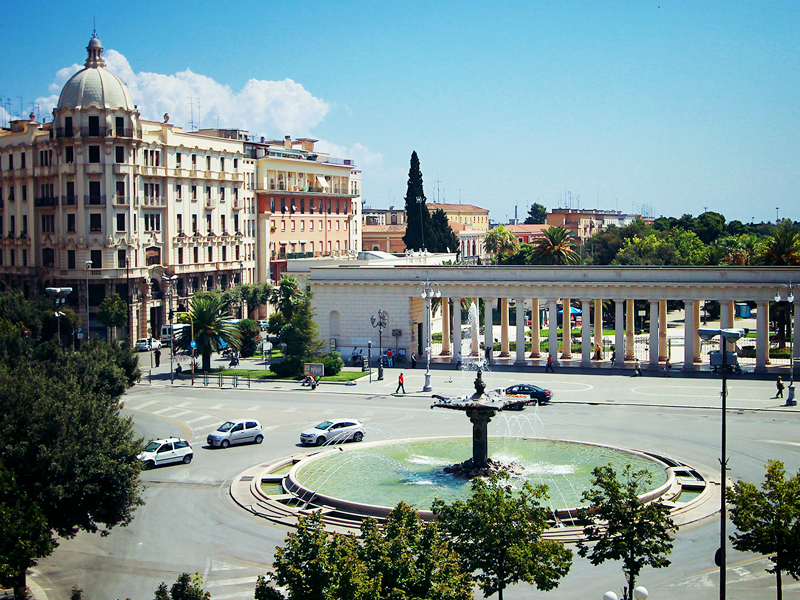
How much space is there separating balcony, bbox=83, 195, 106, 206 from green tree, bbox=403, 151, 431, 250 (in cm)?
4930

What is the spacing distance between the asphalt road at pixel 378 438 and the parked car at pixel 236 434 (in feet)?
1.84

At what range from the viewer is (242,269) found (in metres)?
101

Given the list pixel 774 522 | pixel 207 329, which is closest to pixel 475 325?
pixel 207 329

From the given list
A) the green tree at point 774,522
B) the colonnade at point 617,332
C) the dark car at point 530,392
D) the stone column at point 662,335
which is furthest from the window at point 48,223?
the green tree at point 774,522

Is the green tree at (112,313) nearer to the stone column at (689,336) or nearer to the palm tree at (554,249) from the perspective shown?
the palm tree at (554,249)

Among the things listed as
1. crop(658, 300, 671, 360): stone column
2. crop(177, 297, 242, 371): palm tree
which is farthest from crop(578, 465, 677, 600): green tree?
crop(177, 297, 242, 371): palm tree

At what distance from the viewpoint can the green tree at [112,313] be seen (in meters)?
78.1

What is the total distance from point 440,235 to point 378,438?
8648cm

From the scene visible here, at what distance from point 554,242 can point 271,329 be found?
2851 centimetres

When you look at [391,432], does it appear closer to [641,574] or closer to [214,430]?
[214,430]

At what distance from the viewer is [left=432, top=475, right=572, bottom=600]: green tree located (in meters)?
20.4

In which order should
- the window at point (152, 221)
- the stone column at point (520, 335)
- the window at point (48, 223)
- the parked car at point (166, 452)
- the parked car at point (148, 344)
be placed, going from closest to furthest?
the parked car at point (166, 452) → the stone column at point (520, 335) → the parked car at point (148, 344) → the window at point (48, 223) → the window at point (152, 221)

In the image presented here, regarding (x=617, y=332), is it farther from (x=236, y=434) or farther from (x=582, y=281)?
(x=236, y=434)

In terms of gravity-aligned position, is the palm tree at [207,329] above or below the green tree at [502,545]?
above
